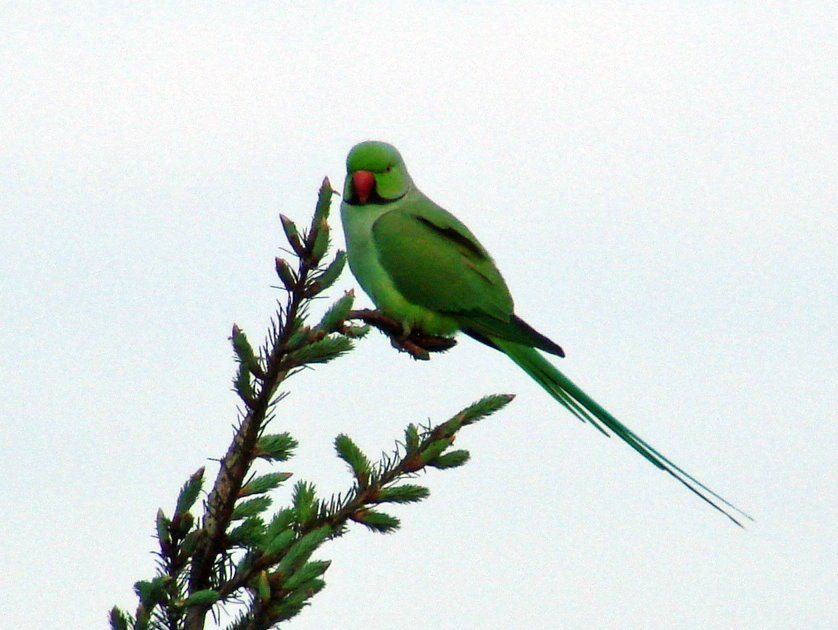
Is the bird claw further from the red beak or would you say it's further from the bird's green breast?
the red beak

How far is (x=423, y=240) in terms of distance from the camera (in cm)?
562

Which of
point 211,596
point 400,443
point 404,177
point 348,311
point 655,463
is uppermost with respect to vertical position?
point 404,177

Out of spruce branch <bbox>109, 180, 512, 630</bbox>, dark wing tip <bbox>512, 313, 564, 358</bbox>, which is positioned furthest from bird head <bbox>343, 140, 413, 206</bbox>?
spruce branch <bbox>109, 180, 512, 630</bbox>

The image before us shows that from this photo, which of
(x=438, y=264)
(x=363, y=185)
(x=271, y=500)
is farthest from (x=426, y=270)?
(x=271, y=500)

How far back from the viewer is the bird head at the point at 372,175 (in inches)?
227

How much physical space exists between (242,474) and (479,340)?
3.00m

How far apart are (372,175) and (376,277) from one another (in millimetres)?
642

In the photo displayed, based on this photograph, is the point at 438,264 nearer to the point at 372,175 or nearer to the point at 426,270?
the point at 426,270

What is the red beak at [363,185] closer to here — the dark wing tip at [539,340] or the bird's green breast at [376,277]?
the bird's green breast at [376,277]

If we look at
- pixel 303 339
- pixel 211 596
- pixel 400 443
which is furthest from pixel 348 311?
pixel 211 596

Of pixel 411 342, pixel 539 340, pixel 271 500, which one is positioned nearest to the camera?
pixel 271 500

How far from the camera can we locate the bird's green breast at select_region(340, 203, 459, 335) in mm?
5477

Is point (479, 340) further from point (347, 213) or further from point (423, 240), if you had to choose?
point (347, 213)

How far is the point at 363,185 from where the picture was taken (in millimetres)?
5746
